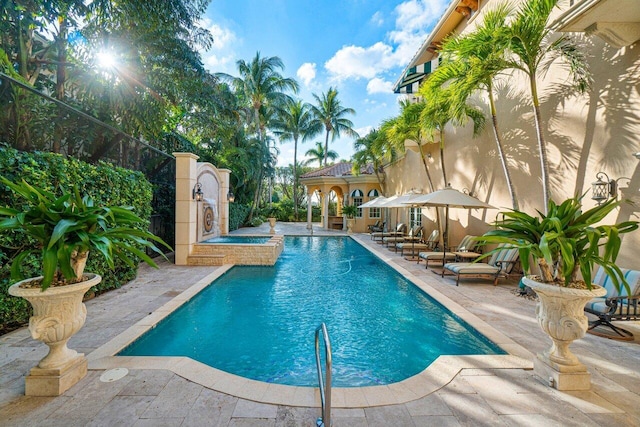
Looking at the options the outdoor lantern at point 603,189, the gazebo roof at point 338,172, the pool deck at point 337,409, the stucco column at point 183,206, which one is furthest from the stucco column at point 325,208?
the pool deck at point 337,409

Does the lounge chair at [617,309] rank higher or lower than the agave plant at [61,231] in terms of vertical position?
lower

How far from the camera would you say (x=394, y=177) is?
20266 millimetres

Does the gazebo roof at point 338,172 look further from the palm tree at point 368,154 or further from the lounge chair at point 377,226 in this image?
the lounge chair at point 377,226

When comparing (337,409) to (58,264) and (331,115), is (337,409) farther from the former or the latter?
Result: (331,115)

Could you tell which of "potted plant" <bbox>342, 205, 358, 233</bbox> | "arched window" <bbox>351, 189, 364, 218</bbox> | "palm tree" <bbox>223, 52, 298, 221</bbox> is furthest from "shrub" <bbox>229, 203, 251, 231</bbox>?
"arched window" <bbox>351, 189, 364, 218</bbox>

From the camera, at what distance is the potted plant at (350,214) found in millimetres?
21094

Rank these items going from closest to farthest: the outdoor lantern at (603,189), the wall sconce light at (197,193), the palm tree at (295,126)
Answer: the outdoor lantern at (603,189), the wall sconce light at (197,193), the palm tree at (295,126)

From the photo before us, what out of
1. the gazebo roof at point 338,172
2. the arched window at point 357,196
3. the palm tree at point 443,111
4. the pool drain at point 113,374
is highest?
the gazebo roof at point 338,172

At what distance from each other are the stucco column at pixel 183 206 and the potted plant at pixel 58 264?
23.5 ft

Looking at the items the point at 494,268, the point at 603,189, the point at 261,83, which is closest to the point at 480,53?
the point at 603,189

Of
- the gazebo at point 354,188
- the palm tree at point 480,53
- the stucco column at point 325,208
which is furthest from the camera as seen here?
the stucco column at point 325,208

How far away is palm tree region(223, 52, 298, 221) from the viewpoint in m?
23.9

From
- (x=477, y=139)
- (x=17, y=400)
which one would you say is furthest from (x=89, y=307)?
(x=477, y=139)

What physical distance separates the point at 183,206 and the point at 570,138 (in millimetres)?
11654
